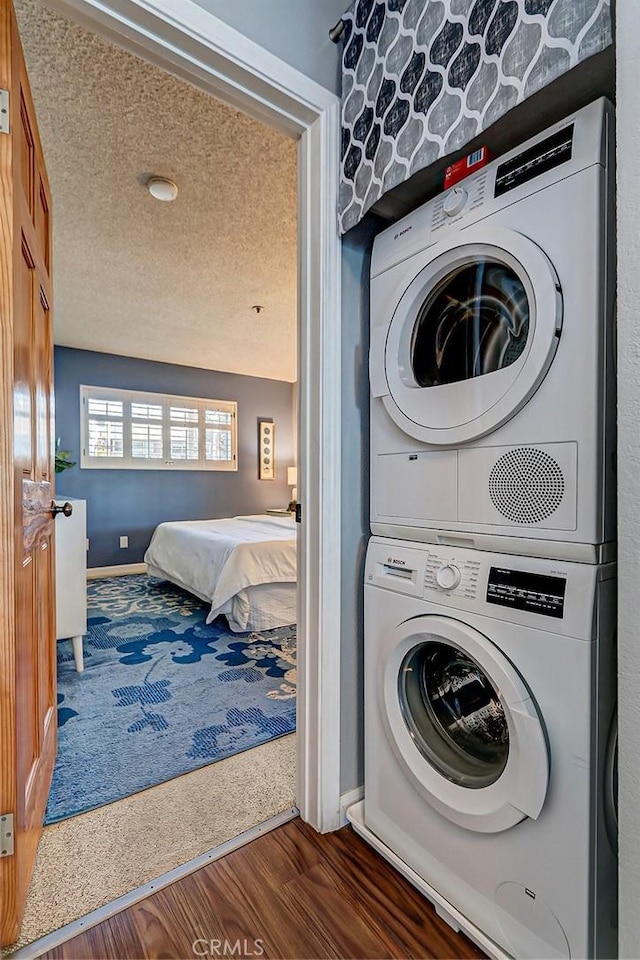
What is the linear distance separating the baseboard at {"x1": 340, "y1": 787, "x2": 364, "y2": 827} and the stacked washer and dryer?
0.05 meters

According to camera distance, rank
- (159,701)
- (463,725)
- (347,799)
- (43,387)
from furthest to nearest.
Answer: (159,701) < (43,387) < (347,799) < (463,725)

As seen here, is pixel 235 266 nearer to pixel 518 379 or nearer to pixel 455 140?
pixel 455 140

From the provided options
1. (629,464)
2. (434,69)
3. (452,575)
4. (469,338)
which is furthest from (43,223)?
(629,464)

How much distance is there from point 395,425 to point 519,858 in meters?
1.00

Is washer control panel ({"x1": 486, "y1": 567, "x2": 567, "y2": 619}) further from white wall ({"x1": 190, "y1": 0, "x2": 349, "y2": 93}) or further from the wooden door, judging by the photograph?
white wall ({"x1": 190, "y1": 0, "x2": 349, "y2": 93})

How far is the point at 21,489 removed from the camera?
1052mm

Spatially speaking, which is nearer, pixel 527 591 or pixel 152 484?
pixel 527 591

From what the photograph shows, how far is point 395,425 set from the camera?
1.29m

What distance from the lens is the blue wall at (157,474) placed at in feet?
Result: 16.2

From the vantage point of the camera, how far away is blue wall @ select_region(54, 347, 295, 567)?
4.93 m

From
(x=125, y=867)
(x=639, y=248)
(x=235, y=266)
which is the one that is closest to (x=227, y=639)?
(x=125, y=867)

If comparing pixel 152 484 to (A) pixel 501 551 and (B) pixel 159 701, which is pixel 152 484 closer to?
(B) pixel 159 701

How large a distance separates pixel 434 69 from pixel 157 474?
4.95 meters

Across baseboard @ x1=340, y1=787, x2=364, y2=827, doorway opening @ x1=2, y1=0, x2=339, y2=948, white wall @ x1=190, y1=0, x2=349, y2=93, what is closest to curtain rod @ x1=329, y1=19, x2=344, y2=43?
white wall @ x1=190, y1=0, x2=349, y2=93
